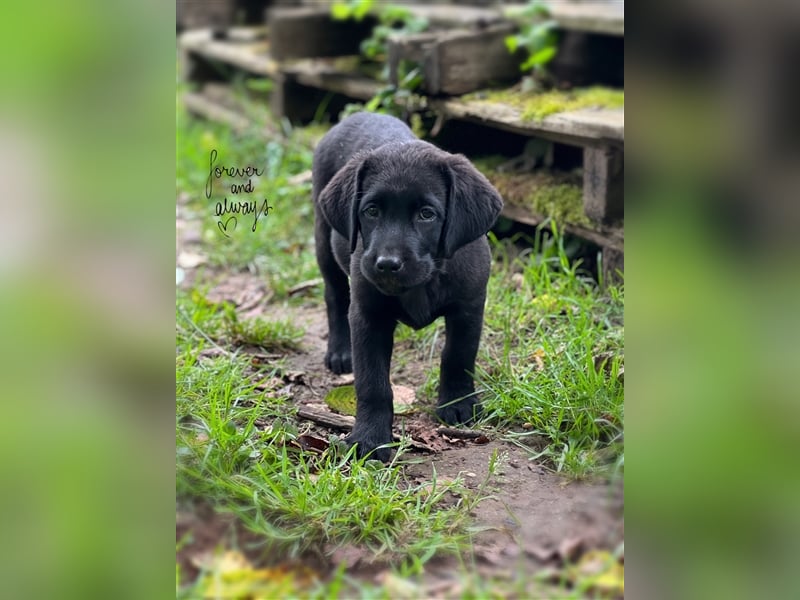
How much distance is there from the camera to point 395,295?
12.3 feet

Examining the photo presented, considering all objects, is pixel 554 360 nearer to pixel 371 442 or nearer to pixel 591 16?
pixel 371 442

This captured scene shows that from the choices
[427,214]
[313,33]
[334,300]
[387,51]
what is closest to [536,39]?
[387,51]

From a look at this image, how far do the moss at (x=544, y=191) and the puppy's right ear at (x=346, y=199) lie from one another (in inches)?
68.3

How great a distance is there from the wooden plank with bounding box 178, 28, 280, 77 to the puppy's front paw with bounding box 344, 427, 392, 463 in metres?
4.01

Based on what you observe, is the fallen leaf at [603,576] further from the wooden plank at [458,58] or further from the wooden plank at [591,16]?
the wooden plank at [591,16]

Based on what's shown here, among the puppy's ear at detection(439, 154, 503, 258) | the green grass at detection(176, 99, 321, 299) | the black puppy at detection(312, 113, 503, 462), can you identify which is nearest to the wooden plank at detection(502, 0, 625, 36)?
the green grass at detection(176, 99, 321, 299)

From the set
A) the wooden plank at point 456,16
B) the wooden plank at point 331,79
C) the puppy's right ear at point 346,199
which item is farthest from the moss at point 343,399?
the wooden plank at point 456,16

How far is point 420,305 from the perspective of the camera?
3.83m
